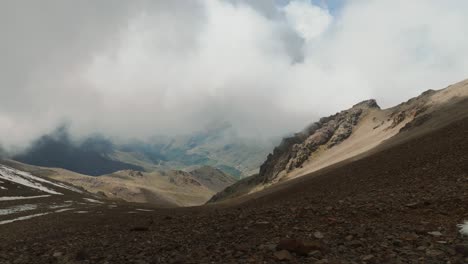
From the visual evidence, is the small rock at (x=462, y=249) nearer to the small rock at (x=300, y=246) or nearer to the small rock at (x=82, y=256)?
the small rock at (x=300, y=246)

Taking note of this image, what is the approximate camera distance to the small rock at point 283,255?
1113cm

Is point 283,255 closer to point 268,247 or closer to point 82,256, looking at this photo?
point 268,247

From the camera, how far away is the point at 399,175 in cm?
3212

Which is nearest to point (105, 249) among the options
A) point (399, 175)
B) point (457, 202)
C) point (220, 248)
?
point (220, 248)

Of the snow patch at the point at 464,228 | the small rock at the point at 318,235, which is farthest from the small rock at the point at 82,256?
the snow patch at the point at 464,228

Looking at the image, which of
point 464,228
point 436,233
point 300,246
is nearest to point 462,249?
point 436,233

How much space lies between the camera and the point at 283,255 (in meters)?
11.3

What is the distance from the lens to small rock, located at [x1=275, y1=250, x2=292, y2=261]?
11133 mm

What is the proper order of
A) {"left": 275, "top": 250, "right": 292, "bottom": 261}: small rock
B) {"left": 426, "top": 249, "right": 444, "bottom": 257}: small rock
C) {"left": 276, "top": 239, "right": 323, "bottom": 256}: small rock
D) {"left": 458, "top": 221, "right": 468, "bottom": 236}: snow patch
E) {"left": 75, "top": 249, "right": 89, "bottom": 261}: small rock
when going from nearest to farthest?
{"left": 426, "top": 249, "right": 444, "bottom": 257}: small rock, {"left": 275, "top": 250, "right": 292, "bottom": 261}: small rock, {"left": 276, "top": 239, "right": 323, "bottom": 256}: small rock, {"left": 458, "top": 221, "right": 468, "bottom": 236}: snow patch, {"left": 75, "top": 249, "right": 89, "bottom": 261}: small rock

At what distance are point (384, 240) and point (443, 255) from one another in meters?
2.00

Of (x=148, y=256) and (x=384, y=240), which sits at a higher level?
(x=148, y=256)

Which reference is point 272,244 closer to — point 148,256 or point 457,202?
point 148,256

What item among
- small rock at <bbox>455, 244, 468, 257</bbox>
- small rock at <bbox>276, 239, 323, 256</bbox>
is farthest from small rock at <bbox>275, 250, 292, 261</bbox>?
small rock at <bbox>455, 244, 468, 257</bbox>

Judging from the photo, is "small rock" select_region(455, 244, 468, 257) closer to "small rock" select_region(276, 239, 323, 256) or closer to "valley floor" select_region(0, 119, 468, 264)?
"valley floor" select_region(0, 119, 468, 264)
